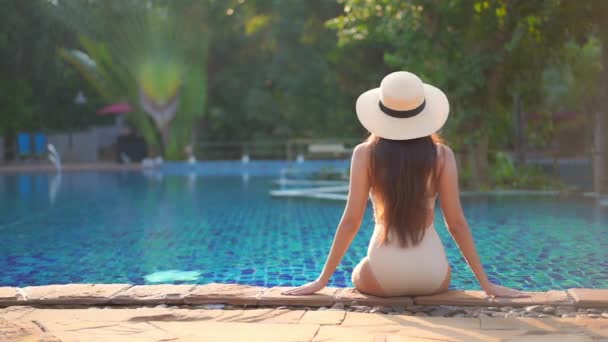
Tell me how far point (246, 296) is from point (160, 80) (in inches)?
898

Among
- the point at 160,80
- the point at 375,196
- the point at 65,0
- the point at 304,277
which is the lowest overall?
the point at 304,277

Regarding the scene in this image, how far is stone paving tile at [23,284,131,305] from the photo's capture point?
14.5 feet

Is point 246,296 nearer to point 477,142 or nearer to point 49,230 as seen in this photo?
point 49,230

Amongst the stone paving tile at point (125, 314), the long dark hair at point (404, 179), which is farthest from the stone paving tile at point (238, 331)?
the long dark hair at point (404, 179)

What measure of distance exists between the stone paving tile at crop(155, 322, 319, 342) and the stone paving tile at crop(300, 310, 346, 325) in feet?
0.34

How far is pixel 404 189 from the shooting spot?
413cm

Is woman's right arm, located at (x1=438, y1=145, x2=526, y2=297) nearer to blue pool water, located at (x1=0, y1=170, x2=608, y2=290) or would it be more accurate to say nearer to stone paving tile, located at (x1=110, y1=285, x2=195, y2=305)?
stone paving tile, located at (x1=110, y1=285, x2=195, y2=305)

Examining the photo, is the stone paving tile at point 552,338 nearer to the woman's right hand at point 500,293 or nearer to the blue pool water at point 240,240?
the woman's right hand at point 500,293

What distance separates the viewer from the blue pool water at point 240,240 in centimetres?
705

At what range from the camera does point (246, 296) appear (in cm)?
438

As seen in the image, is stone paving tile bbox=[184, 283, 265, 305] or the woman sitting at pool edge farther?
stone paving tile bbox=[184, 283, 265, 305]

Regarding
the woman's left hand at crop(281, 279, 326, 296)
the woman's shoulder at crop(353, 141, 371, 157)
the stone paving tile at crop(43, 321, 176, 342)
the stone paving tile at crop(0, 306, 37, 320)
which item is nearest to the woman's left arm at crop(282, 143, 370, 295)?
the woman's shoulder at crop(353, 141, 371, 157)

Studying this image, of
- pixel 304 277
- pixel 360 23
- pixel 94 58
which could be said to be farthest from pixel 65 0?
pixel 304 277

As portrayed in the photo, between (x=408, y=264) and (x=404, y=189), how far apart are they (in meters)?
0.43
